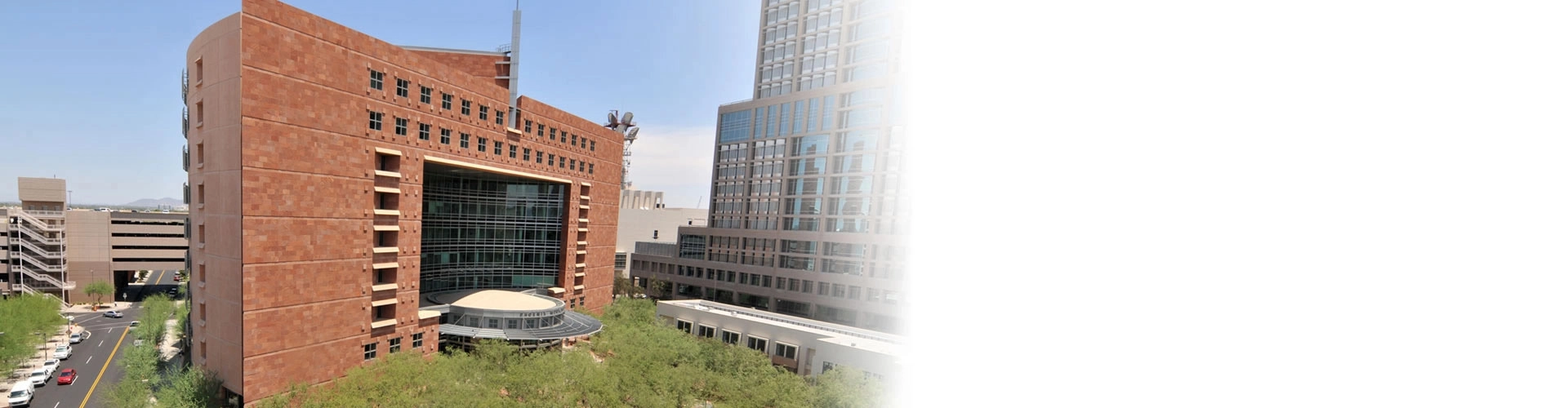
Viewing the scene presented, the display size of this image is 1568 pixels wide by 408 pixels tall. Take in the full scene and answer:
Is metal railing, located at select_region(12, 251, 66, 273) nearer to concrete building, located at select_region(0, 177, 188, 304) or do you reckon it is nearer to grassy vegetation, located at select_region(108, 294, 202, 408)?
concrete building, located at select_region(0, 177, 188, 304)

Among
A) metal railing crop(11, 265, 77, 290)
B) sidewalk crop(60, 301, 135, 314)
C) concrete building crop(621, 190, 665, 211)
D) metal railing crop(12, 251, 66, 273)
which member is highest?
concrete building crop(621, 190, 665, 211)

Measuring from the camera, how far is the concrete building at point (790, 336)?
90.0 ft

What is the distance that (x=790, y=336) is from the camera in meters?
32.5

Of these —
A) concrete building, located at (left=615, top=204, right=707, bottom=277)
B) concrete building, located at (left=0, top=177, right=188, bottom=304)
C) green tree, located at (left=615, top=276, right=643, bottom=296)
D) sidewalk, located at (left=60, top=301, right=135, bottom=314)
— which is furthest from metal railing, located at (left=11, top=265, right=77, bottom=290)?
green tree, located at (left=615, top=276, right=643, bottom=296)

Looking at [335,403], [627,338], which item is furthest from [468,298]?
[335,403]

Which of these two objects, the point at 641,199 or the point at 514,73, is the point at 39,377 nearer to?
the point at 514,73

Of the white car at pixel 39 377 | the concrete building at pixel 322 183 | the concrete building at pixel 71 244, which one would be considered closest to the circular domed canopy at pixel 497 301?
the concrete building at pixel 322 183

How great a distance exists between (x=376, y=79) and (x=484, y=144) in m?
6.96

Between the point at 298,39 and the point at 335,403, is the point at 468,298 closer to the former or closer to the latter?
the point at 335,403

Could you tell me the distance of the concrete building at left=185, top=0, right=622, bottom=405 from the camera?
67.8 feet

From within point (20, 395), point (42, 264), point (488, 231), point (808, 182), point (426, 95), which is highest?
point (426, 95)

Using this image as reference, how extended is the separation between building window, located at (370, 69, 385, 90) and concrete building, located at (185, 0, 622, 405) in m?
0.07

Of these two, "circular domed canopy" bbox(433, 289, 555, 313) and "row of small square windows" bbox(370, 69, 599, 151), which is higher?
"row of small square windows" bbox(370, 69, 599, 151)

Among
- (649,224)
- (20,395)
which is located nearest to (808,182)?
(649,224)
